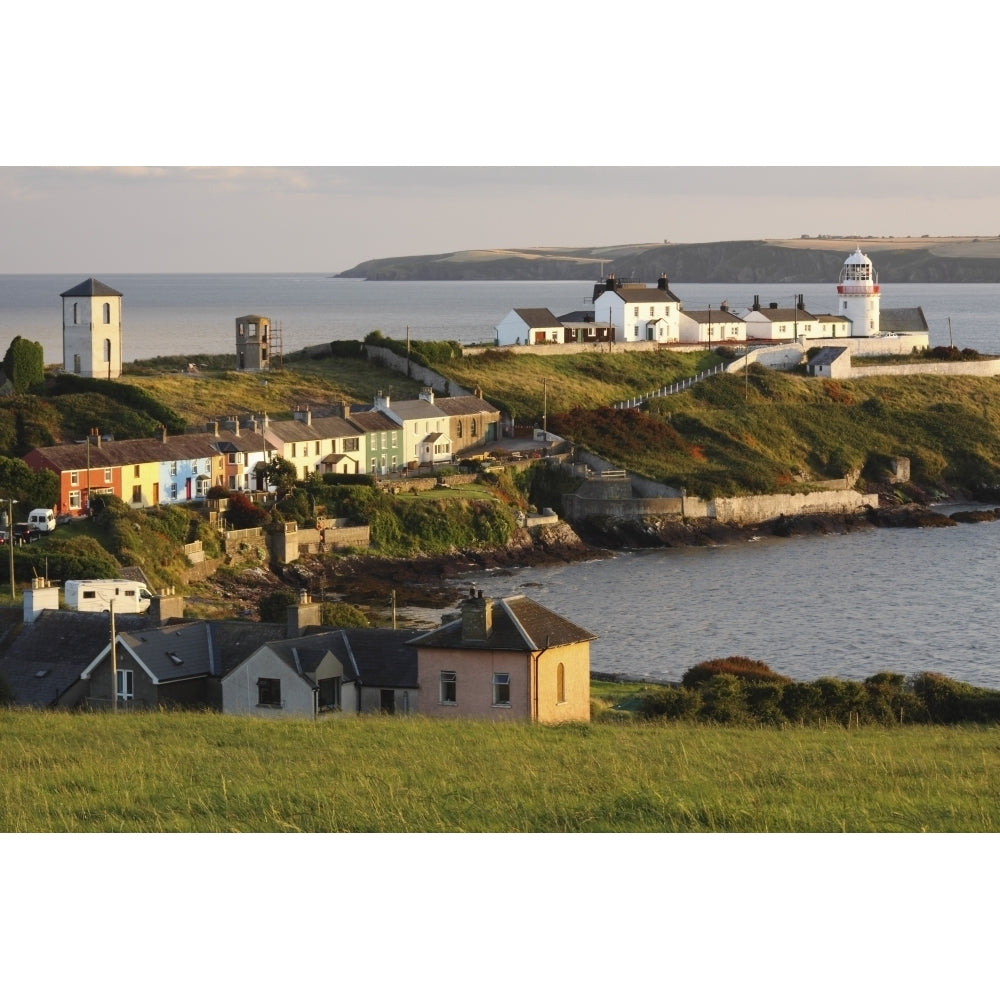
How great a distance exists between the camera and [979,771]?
13719mm

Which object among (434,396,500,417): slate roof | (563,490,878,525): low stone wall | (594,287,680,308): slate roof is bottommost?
(563,490,878,525): low stone wall

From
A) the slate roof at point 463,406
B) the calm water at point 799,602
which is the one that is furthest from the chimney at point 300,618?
the slate roof at point 463,406

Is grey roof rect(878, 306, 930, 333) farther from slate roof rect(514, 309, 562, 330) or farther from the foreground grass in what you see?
the foreground grass

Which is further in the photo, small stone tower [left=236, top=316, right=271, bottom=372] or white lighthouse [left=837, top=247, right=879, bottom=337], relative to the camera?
white lighthouse [left=837, top=247, right=879, bottom=337]

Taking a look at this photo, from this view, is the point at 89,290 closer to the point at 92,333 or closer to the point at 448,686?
the point at 92,333

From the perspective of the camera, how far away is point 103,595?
103 feet

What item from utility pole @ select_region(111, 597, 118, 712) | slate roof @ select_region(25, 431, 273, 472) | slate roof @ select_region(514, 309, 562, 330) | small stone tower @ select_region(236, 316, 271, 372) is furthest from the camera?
slate roof @ select_region(514, 309, 562, 330)

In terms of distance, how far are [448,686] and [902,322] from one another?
68.3 metres

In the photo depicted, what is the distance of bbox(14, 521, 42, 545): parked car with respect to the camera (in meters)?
39.8

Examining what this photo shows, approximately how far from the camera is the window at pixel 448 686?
2184cm

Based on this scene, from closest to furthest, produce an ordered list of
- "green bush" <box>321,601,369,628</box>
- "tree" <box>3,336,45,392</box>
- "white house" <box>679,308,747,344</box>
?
"green bush" <box>321,601,369,628</box> → "tree" <box>3,336,45,392</box> → "white house" <box>679,308,747,344</box>

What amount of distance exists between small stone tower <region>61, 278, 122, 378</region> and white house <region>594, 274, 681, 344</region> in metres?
26.3

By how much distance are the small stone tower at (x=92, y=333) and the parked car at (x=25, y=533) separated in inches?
724

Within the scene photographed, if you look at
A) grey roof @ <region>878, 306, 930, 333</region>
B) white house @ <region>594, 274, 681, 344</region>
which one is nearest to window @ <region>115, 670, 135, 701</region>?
white house @ <region>594, 274, 681, 344</region>
